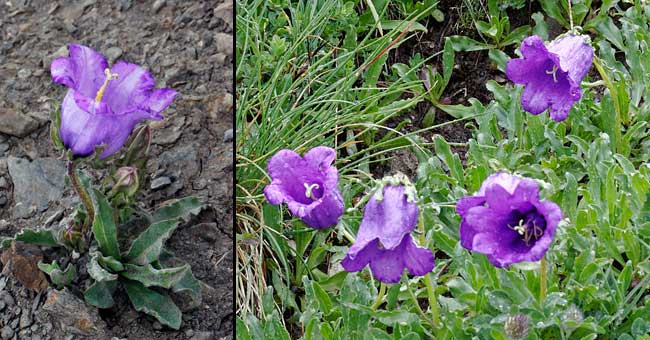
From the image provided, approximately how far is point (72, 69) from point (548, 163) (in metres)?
1.62

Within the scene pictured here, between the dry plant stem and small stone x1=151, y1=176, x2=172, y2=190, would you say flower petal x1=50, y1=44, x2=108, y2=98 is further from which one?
the dry plant stem

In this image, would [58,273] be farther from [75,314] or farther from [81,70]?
[81,70]

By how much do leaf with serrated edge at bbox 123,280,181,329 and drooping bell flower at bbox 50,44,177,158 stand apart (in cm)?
41

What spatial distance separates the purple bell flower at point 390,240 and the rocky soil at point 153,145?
2.54 ft

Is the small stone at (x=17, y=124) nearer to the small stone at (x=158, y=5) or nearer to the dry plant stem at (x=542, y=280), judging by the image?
the small stone at (x=158, y=5)

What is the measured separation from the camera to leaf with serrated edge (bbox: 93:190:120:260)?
106 inches

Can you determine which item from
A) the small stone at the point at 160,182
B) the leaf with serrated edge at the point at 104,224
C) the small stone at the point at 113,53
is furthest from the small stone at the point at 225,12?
the leaf with serrated edge at the point at 104,224

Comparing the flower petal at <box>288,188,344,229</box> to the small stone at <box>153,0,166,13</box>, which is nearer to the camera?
the flower petal at <box>288,188,344,229</box>

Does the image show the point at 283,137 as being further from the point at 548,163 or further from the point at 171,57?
the point at 548,163

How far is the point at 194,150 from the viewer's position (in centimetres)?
324

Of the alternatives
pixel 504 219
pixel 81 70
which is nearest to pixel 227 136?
pixel 81 70

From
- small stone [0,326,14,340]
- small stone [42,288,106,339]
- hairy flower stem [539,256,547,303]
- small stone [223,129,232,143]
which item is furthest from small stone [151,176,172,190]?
hairy flower stem [539,256,547,303]

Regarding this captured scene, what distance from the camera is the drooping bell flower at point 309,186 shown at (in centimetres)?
229

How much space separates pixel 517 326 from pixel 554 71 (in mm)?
792
